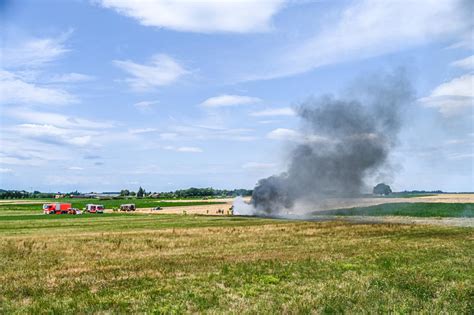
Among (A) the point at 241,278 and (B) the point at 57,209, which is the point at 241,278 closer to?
(A) the point at 241,278

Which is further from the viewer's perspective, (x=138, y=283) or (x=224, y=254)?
(x=224, y=254)

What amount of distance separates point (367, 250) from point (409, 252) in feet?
8.77

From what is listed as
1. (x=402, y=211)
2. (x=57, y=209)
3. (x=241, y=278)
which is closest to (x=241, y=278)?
(x=241, y=278)

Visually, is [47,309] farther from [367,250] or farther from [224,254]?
[367,250]

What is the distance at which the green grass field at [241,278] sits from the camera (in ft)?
50.0

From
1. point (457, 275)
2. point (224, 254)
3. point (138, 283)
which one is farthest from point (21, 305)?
point (457, 275)

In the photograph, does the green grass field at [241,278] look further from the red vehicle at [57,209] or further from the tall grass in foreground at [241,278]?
the red vehicle at [57,209]

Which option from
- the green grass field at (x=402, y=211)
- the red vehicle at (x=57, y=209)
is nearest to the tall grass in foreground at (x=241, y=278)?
the green grass field at (x=402, y=211)

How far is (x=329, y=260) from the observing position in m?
25.2

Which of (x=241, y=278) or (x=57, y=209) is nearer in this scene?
(x=241, y=278)

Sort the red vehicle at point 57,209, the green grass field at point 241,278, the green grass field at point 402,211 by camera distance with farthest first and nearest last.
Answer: the red vehicle at point 57,209 < the green grass field at point 402,211 < the green grass field at point 241,278

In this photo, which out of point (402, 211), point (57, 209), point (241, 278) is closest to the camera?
point (241, 278)

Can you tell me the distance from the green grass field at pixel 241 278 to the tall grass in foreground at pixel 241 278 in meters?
0.04

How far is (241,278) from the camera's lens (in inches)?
789
